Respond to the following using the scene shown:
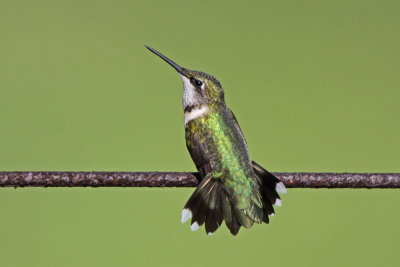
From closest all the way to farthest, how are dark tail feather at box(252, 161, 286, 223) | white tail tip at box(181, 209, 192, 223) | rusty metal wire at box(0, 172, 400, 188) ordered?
rusty metal wire at box(0, 172, 400, 188) < white tail tip at box(181, 209, 192, 223) < dark tail feather at box(252, 161, 286, 223)

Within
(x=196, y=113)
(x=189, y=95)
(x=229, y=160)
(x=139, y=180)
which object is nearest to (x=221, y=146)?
(x=229, y=160)

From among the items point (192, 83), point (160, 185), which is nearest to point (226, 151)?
point (192, 83)

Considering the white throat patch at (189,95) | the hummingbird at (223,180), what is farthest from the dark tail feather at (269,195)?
the white throat patch at (189,95)

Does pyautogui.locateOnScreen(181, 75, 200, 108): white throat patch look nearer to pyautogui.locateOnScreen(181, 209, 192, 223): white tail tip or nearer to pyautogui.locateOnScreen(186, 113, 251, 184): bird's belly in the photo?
pyautogui.locateOnScreen(186, 113, 251, 184): bird's belly

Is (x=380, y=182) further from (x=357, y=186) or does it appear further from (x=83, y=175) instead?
(x=83, y=175)

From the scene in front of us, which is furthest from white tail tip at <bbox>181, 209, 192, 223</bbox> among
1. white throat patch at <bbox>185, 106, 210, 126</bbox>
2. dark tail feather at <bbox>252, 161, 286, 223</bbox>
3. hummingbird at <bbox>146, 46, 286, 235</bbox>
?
white throat patch at <bbox>185, 106, 210, 126</bbox>

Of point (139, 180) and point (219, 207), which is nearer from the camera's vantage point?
point (139, 180)

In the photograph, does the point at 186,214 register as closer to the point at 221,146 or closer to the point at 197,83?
the point at 221,146
